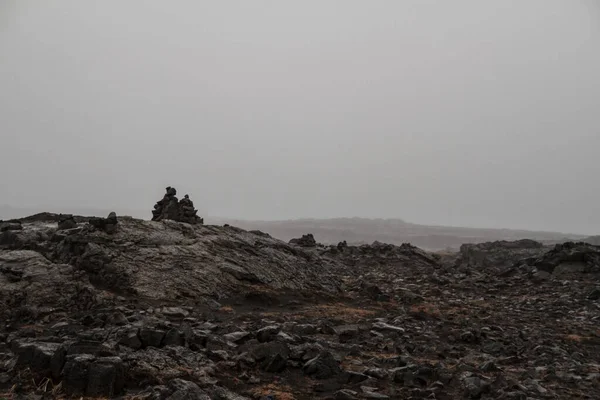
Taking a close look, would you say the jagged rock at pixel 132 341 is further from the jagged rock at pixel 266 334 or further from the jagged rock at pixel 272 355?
the jagged rock at pixel 266 334

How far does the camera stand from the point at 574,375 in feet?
35.4

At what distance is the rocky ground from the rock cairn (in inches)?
146

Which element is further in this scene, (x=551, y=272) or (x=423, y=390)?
(x=551, y=272)

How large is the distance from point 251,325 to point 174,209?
614 inches

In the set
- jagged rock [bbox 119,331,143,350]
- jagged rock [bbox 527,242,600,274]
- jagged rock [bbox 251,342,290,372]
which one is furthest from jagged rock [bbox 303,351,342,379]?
jagged rock [bbox 527,242,600,274]

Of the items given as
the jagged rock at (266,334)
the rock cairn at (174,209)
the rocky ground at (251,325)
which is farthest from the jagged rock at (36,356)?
the rock cairn at (174,209)

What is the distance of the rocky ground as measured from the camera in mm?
8812

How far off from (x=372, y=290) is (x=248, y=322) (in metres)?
9.63

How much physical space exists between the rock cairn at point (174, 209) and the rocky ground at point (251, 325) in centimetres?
370

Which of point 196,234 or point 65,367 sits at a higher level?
point 196,234

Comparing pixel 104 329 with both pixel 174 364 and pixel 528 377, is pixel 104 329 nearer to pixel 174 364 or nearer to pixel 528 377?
pixel 174 364

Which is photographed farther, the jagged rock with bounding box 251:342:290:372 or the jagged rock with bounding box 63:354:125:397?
the jagged rock with bounding box 251:342:290:372

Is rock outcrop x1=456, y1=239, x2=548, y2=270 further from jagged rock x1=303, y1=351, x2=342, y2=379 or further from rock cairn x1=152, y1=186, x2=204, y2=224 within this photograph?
jagged rock x1=303, y1=351, x2=342, y2=379

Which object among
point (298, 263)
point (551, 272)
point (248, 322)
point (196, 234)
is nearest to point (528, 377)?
point (248, 322)
